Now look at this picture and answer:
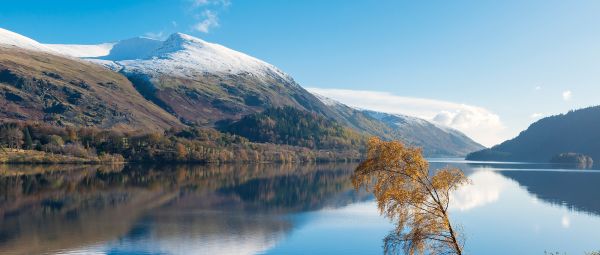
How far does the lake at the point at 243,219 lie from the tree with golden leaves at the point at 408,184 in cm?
697

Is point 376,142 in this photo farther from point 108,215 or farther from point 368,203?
point 368,203

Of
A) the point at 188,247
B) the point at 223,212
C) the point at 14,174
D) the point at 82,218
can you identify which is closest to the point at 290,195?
the point at 223,212

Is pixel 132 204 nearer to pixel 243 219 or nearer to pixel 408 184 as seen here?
pixel 243 219

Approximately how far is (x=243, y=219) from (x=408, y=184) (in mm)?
60594

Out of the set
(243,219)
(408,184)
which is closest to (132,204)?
(243,219)

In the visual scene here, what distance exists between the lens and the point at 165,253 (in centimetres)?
5947

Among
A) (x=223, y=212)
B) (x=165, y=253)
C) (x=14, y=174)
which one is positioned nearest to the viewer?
(x=165, y=253)

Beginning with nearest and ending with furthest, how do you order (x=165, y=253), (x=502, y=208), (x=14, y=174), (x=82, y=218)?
(x=165, y=253)
(x=82, y=218)
(x=502, y=208)
(x=14, y=174)

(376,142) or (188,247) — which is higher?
(376,142)

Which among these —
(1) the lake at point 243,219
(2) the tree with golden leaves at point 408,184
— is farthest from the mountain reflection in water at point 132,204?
(2) the tree with golden leaves at point 408,184

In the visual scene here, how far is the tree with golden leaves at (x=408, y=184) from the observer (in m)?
31.3

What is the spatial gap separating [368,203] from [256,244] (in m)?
55.4

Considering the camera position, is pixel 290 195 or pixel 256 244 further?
pixel 290 195

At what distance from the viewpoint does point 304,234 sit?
7681 centimetres
